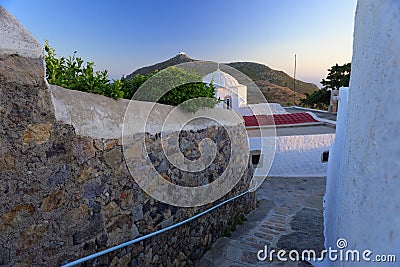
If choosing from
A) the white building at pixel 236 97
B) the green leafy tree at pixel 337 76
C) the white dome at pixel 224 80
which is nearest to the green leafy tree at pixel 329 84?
the green leafy tree at pixel 337 76

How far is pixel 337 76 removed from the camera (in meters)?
18.4

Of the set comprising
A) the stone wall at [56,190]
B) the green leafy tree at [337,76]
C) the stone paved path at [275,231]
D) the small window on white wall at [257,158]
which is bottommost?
the stone paved path at [275,231]

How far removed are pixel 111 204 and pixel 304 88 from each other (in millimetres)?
33662

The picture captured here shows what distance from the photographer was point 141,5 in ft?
17.2

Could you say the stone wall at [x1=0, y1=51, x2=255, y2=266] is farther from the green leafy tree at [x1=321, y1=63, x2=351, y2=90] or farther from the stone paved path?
the green leafy tree at [x1=321, y1=63, x2=351, y2=90]

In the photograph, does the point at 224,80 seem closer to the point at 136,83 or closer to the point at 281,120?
the point at 281,120

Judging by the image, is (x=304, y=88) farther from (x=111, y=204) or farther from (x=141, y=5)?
(x=111, y=204)
